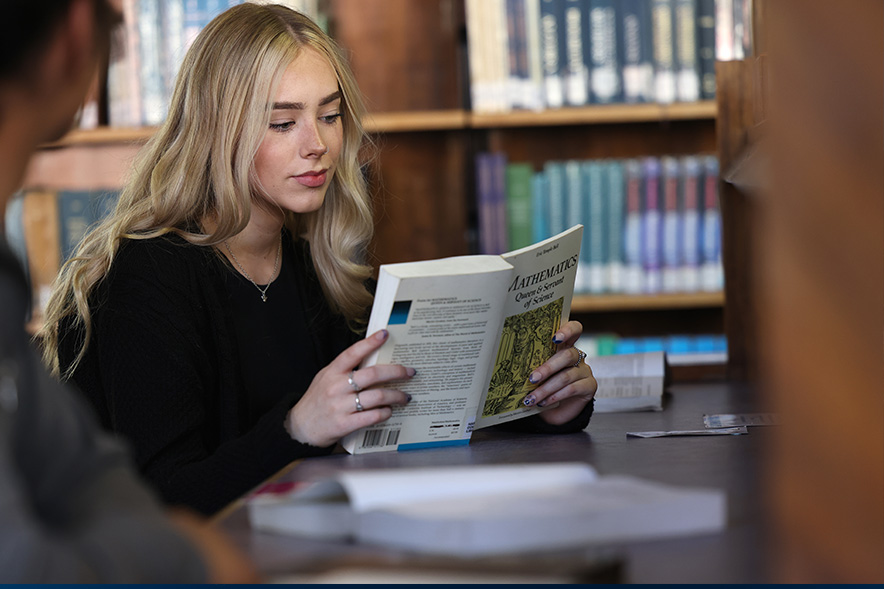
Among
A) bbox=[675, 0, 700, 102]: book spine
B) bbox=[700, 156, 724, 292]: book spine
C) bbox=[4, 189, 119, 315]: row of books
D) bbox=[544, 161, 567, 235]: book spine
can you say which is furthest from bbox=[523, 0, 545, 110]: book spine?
bbox=[4, 189, 119, 315]: row of books

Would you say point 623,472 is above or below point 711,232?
below

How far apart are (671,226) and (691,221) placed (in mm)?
50

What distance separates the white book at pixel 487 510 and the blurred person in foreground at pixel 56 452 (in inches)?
4.5

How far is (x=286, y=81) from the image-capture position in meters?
1.52

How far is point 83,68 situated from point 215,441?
862 mm

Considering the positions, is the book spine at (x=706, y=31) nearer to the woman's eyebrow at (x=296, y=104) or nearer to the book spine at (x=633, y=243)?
the book spine at (x=633, y=243)

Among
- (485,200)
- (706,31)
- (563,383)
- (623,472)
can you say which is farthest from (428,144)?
(623,472)

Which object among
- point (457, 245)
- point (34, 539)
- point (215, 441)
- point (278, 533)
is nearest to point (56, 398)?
point (34, 539)

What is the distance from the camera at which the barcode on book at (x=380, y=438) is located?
1156 millimetres

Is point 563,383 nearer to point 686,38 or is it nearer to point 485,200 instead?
point 485,200

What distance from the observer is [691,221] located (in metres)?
2.46

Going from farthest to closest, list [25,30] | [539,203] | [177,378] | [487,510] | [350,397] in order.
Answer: [539,203]
[177,378]
[350,397]
[487,510]
[25,30]

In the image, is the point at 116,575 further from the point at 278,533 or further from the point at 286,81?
the point at 286,81

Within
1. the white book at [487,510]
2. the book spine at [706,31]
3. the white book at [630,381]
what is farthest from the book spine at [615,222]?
the white book at [487,510]
